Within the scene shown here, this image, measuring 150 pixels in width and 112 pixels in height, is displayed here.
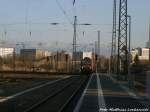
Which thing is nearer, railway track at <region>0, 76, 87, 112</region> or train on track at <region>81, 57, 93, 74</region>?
railway track at <region>0, 76, 87, 112</region>

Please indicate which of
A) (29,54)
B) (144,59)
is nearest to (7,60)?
(29,54)

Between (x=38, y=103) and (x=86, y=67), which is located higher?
(x=86, y=67)

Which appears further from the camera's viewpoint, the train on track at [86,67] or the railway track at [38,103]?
the train on track at [86,67]

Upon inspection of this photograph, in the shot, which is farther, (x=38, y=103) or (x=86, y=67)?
(x=86, y=67)

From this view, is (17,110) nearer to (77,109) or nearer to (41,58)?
(77,109)

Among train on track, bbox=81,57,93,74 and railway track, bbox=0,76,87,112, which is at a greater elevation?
train on track, bbox=81,57,93,74

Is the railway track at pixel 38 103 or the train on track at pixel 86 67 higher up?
the train on track at pixel 86 67

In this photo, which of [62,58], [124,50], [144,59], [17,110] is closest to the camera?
[17,110]

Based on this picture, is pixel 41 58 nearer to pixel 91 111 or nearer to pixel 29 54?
pixel 29 54

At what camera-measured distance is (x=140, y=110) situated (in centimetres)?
2062

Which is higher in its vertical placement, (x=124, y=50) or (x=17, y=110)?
(x=124, y=50)

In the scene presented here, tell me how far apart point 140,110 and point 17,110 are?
5.25 metres

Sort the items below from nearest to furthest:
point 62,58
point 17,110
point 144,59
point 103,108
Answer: point 17,110, point 103,108, point 62,58, point 144,59

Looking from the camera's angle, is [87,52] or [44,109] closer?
[44,109]
